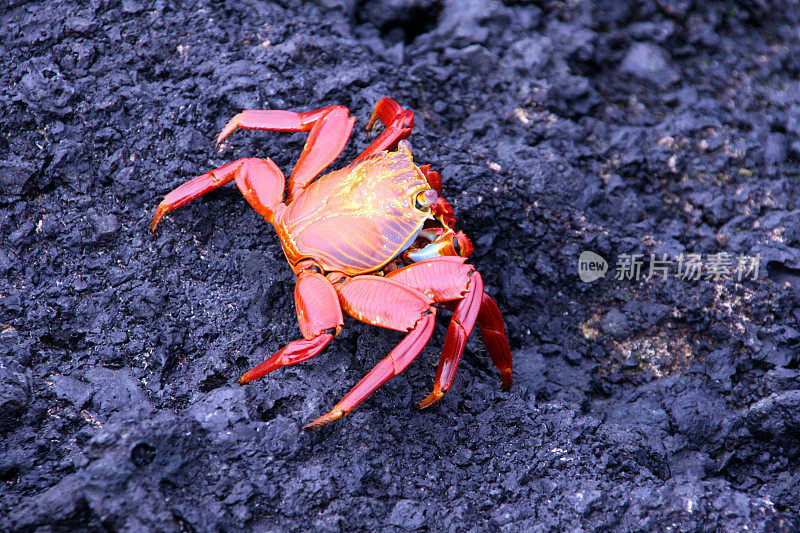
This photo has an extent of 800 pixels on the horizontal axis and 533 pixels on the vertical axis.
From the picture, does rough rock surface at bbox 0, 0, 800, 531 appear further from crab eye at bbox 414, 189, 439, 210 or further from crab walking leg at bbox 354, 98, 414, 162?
crab eye at bbox 414, 189, 439, 210

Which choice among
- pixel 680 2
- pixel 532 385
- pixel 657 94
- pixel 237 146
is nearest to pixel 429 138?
pixel 237 146

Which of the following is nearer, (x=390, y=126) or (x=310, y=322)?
(x=310, y=322)

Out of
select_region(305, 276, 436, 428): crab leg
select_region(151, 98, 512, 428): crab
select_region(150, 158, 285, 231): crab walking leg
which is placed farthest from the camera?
select_region(150, 158, 285, 231): crab walking leg

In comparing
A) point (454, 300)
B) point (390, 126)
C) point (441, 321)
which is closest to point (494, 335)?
point (454, 300)

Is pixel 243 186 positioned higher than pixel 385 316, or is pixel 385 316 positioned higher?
pixel 243 186

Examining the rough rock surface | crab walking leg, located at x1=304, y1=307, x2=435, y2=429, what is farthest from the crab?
the rough rock surface

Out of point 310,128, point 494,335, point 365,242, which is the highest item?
point 310,128

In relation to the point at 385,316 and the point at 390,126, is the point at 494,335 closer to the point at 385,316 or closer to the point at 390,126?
the point at 385,316

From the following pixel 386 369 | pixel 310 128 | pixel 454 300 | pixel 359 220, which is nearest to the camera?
pixel 386 369
